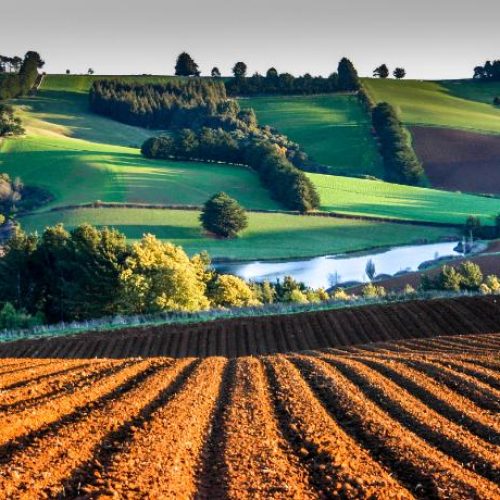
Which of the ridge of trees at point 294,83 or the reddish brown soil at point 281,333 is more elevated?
the ridge of trees at point 294,83

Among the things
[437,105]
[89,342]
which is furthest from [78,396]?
[437,105]

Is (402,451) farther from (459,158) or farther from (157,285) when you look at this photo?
(459,158)

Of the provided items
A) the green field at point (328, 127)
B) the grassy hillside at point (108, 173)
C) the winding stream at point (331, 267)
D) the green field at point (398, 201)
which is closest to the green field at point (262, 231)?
the winding stream at point (331, 267)

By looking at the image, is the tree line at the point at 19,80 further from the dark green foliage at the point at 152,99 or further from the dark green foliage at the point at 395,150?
the dark green foliage at the point at 395,150

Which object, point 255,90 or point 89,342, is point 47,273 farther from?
point 255,90

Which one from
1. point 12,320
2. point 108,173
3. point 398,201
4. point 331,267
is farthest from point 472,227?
point 12,320

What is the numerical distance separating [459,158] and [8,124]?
258 feet

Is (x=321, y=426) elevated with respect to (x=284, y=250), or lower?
elevated

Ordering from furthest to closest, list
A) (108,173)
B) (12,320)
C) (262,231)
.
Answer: (108,173), (262,231), (12,320)

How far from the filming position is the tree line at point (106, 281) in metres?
55.4

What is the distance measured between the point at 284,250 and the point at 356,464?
74.6 m

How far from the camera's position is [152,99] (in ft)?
565

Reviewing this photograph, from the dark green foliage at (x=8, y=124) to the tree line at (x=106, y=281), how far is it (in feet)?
241

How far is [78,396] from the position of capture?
18234 millimetres
